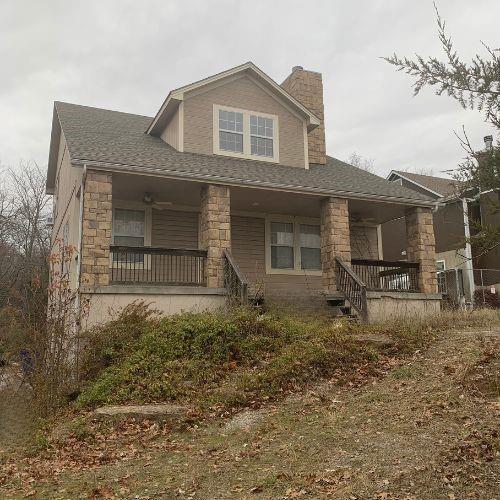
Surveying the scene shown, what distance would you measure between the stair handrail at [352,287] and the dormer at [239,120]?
3973 mm

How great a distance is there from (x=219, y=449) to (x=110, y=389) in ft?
9.65

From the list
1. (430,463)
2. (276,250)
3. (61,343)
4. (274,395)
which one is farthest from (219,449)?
(276,250)

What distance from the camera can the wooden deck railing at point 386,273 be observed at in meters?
14.5

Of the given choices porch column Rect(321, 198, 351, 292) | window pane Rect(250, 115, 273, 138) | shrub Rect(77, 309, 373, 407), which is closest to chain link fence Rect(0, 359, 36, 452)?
shrub Rect(77, 309, 373, 407)

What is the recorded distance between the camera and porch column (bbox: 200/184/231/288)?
507 inches

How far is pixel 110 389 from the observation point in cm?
871

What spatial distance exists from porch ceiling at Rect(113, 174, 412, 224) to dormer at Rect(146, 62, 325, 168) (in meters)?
1.36

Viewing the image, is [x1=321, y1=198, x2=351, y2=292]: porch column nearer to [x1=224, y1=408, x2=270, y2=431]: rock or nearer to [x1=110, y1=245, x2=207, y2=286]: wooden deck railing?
[x1=110, y1=245, x2=207, y2=286]: wooden deck railing

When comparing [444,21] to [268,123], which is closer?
[444,21]

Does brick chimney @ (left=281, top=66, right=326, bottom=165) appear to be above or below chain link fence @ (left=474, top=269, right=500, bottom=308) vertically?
above

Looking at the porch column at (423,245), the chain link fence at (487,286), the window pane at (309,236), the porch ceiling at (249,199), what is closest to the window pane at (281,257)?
the window pane at (309,236)

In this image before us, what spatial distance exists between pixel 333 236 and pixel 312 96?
19.7ft

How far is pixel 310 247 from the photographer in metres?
16.8

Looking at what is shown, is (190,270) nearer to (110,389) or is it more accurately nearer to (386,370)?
(110,389)
